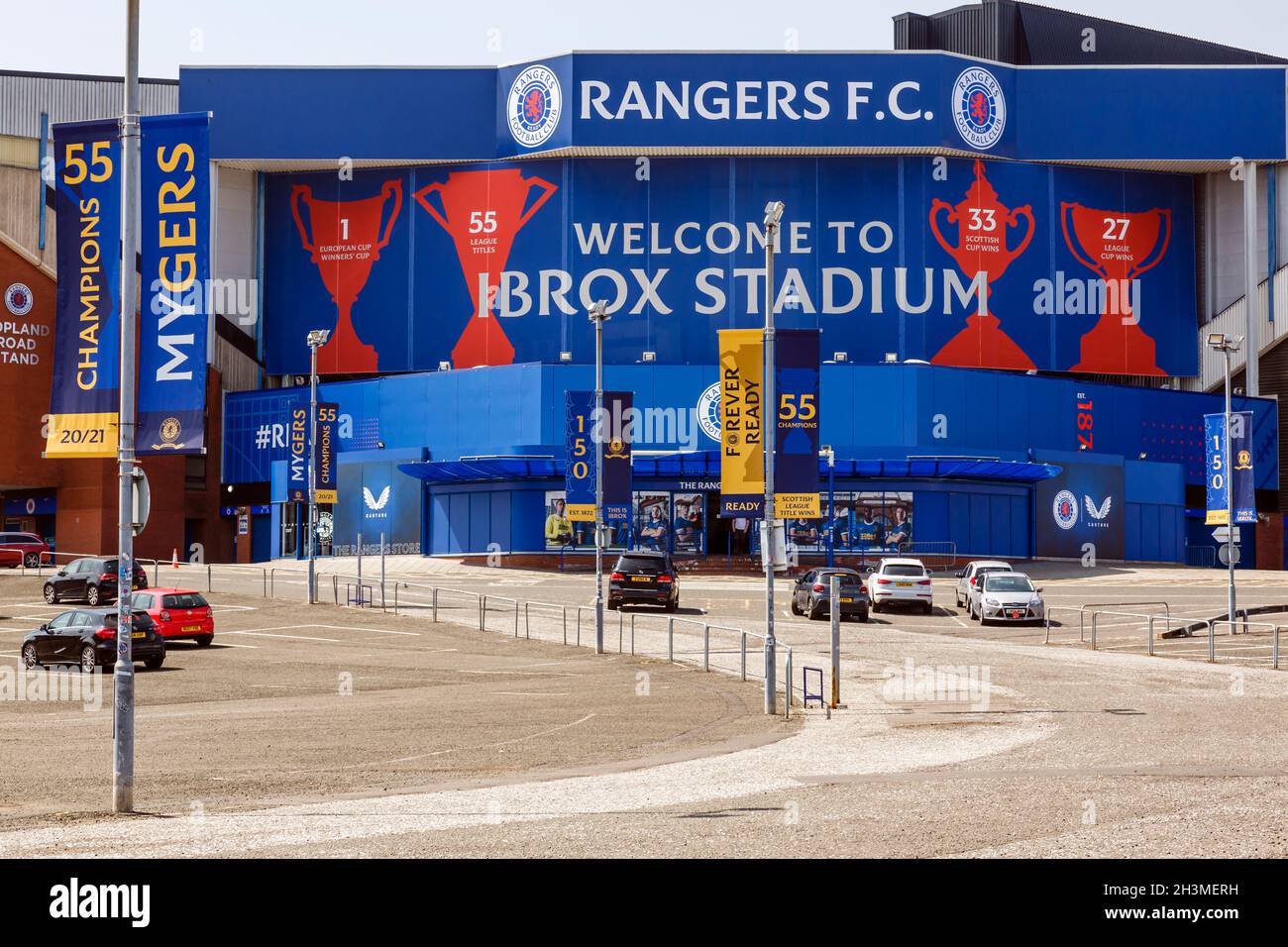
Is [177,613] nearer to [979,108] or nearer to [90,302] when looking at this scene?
[90,302]

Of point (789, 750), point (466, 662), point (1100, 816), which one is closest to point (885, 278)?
point (466, 662)

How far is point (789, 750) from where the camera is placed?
20688 millimetres

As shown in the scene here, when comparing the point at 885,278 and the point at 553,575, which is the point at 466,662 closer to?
the point at 553,575

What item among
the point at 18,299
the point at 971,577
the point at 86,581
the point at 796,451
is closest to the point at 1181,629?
the point at 971,577

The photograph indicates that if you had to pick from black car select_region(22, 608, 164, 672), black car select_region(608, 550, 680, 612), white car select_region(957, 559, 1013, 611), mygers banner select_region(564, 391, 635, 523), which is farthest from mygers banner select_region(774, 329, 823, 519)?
white car select_region(957, 559, 1013, 611)

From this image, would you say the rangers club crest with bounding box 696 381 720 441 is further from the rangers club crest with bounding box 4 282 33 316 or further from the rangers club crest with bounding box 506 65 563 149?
the rangers club crest with bounding box 4 282 33 316

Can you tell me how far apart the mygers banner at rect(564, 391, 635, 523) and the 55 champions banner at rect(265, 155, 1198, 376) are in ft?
108

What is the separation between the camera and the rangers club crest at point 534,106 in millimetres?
89500

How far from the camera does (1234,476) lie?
44625mm

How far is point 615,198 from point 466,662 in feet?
191

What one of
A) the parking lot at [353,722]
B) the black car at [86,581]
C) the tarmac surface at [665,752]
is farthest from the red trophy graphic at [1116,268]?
the parking lot at [353,722]

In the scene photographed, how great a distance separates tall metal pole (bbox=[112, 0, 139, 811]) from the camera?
15484 millimetres

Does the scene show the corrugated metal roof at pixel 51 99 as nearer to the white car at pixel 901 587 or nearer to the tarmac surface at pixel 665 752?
the white car at pixel 901 587

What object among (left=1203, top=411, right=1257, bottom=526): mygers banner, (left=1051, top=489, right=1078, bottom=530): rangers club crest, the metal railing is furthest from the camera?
(left=1051, top=489, right=1078, bottom=530): rangers club crest
